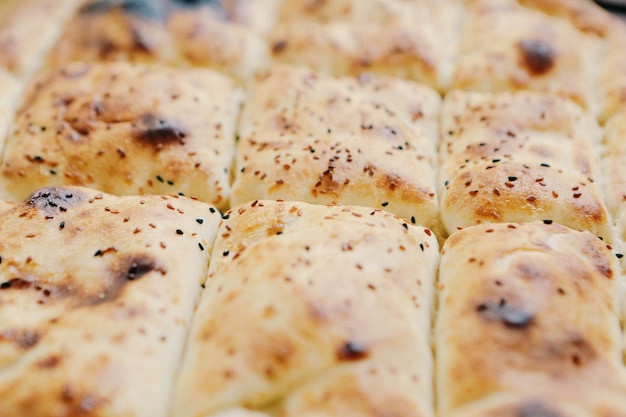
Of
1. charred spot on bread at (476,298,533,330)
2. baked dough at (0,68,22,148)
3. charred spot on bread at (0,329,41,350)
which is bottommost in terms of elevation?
charred spot on bread at (0,329,41,350)

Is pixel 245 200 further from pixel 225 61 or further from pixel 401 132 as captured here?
pixel 225 61

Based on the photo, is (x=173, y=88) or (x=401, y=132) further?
(x=173, y=88)

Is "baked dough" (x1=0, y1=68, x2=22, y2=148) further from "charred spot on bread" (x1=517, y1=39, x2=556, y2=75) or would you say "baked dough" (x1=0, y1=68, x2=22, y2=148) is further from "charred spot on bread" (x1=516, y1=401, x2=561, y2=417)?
"charred spot on bread" (x1=517, y1=39, x2=556, y2=75)

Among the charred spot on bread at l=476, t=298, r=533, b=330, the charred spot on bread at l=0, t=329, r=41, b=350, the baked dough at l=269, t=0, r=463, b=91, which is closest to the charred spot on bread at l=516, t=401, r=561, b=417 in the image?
the charred spot on bread at l=476, t=298, r=533, b=330

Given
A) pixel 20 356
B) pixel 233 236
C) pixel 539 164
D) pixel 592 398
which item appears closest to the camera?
pixel 592 398

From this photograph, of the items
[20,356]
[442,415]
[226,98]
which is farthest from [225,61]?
[442,415]

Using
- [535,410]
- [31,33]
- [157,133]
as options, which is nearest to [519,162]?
[535,410]

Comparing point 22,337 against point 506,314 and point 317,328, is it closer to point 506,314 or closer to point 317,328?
point 317,328

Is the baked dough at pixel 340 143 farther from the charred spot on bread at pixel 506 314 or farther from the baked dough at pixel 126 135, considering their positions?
the charred spot on bread at pixel 506 314
